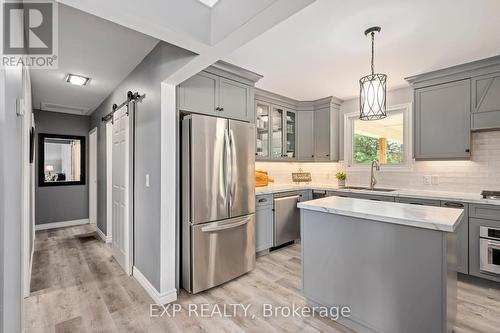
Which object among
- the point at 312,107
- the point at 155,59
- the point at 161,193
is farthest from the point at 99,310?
the point at 312,107

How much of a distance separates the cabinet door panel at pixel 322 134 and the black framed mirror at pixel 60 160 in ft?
16.7

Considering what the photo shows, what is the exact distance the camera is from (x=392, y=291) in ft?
5.66

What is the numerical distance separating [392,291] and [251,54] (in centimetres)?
251

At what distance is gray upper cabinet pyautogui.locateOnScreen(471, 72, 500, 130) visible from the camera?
9.16 feet

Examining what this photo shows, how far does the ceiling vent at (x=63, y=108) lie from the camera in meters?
4.62

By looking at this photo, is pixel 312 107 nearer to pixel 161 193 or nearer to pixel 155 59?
pixel 155 59

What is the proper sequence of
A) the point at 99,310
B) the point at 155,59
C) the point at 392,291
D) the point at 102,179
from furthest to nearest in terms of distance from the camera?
the point at 102,179, the point at 155,59, the point at 99,310, the point at 392,291

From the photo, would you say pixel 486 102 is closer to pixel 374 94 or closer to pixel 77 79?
pixel 374 94

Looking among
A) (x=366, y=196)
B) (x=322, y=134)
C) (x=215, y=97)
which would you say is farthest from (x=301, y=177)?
(x=215, y=97)

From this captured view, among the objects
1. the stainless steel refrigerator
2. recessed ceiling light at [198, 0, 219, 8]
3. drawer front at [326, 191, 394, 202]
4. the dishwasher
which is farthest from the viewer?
the dishwasher

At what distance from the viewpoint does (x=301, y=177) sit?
4.68m

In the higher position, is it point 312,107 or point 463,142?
point 312,107

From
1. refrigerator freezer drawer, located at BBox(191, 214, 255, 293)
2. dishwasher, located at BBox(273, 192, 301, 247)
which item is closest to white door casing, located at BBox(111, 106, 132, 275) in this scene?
refrigerator freezer drawer, located at BBox(191, 214, 255, 293)

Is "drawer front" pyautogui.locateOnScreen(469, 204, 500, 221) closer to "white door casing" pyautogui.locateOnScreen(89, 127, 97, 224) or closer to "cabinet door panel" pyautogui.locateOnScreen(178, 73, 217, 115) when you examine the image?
"cabinet door panel" pyautogui.locateOnScreen(178, 73, 217, 115)
